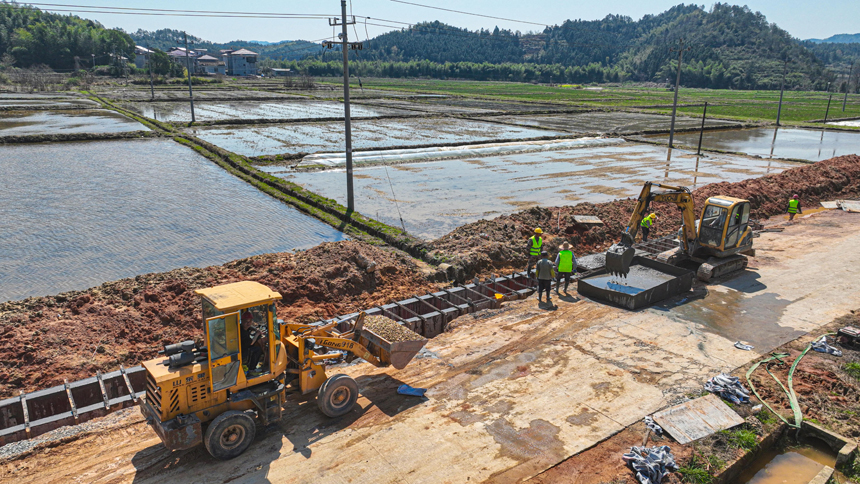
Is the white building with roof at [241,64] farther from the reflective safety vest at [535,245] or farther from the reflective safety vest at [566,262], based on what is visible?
the reflective safety vest at [566,262]

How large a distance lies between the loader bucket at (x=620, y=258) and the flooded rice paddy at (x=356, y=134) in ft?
83.1

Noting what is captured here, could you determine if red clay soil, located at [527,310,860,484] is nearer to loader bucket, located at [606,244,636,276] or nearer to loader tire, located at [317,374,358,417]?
loader tire, located at [317,374,358,417]

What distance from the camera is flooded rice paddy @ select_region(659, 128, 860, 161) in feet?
137

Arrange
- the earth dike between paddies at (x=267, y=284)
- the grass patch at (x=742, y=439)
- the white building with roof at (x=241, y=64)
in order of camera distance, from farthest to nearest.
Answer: the white building with roof at (x=241, y=64) → the earth dike between paddies at (x=267, y=284) → the grass patch at (x=742, y=439)

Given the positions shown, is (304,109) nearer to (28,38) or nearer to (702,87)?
(28,38)

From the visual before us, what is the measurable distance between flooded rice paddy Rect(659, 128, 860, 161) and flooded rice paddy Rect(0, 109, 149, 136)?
1830 inches

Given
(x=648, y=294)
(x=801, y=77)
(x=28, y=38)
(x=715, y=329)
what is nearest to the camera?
(x=715, y=329)

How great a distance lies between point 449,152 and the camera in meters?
37.3

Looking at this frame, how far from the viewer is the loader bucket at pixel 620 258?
14320mm

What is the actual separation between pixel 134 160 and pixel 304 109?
30.7m

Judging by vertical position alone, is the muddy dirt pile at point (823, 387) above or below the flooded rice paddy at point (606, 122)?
below

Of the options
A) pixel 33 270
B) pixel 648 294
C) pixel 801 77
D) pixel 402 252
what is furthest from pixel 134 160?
pixel 801 77

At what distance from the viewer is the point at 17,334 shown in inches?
437

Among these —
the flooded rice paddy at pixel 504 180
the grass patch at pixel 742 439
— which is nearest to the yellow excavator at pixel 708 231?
the grass patch at pixel 742 439
